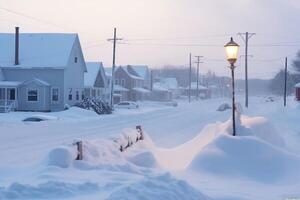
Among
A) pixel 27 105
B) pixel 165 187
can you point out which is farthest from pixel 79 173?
pixel 27 105

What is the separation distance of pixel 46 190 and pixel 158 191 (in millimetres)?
1662

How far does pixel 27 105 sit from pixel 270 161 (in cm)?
3890

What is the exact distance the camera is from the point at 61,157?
32.4 ft

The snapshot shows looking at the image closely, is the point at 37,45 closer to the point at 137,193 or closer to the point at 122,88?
the point at 122,88

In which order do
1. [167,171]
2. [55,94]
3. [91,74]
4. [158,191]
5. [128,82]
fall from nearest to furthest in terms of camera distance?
[158,191] → [167,171] → [55,94] → [91,74] → [128,82]

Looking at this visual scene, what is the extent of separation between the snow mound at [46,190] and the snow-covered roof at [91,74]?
53798mm

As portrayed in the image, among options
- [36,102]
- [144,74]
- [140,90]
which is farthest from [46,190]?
[144,74]

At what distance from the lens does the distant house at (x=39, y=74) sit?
48.4 m

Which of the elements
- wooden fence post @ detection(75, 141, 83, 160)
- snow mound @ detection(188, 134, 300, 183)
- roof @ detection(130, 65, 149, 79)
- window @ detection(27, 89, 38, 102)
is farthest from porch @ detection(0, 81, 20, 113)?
roof @ detection(130, 65, 149, 79)

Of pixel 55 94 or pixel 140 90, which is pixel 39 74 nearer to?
pixel 55 94

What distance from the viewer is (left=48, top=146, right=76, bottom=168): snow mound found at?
32.3 ft

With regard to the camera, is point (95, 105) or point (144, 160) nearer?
point (144, 160)

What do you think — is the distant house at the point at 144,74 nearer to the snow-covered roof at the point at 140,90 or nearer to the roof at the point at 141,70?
the roof at the point at 141,70

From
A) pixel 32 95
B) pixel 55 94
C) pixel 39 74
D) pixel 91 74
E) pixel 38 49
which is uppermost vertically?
pixel 38 49
